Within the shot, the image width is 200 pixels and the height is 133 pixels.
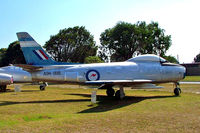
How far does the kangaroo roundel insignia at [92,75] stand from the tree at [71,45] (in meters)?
45.0

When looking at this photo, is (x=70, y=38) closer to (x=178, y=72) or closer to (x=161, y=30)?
(x=161, y=30)

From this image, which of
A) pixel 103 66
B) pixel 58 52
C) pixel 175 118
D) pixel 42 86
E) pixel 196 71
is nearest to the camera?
pixel 175 118

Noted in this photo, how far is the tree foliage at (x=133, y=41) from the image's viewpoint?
58.3 m

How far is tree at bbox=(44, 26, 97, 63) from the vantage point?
6116 cm

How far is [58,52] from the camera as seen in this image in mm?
61344

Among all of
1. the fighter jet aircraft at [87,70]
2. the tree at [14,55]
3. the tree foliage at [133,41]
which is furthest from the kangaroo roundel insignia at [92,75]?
the tree at [14,55]

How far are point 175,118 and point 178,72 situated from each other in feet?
31.9

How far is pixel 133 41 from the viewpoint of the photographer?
5825cm

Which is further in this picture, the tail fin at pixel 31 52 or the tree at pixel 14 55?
the tree at pixel 14 55

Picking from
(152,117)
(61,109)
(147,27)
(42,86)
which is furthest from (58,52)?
(152,117)

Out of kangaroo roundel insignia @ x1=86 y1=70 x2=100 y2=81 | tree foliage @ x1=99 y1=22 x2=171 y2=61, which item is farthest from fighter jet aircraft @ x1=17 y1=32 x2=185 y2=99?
tree foliage @ x1=99 y1=22 x2=171 y2=61

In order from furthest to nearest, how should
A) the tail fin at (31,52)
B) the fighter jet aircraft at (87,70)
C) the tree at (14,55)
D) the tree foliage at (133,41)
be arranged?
the tree at (14,55)
the tree foliage at (133,41)
the tail fin at (31,52)
the fighter jet aircraft at (87,70)

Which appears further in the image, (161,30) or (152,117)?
(161,30)

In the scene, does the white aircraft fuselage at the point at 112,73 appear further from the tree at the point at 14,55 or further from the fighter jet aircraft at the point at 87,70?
the tree at the point at 14,55
